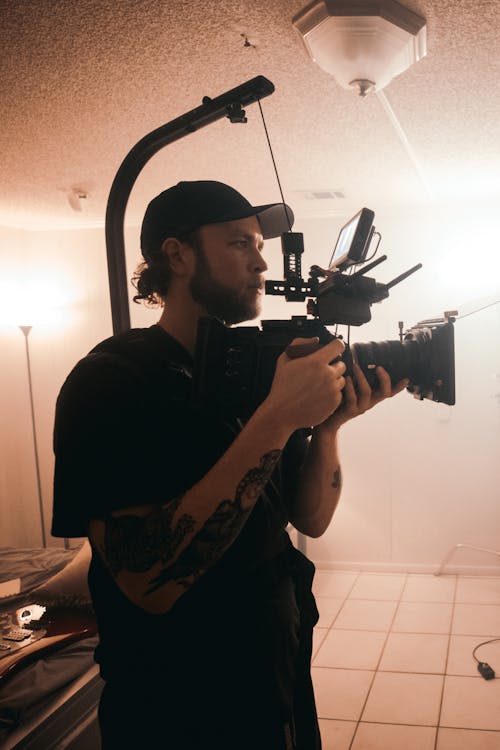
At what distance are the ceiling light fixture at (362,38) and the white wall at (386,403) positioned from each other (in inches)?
88.3

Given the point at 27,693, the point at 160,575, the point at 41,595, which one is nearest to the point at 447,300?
the point at 41,595

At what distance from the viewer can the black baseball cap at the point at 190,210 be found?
114cm

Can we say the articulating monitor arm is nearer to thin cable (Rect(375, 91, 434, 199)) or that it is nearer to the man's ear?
the man's ear

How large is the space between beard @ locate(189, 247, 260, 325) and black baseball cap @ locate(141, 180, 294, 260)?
102 millimetres

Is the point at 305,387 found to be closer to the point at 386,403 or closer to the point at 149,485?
the point at 149,485

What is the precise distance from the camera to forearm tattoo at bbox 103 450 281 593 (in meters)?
0.84

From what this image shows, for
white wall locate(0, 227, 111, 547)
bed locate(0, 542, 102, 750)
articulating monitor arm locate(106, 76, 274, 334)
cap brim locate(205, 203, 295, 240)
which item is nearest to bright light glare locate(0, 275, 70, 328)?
white wall locate(0, 227, 111, 547)

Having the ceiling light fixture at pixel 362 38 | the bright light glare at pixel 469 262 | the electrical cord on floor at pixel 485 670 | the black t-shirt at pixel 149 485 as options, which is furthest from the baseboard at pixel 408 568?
the black t-shirt at pixel 149 485

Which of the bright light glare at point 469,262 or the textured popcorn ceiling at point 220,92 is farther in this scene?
the bright light glare at point 469,262

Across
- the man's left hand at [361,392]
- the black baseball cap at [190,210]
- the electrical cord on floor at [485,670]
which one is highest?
the black baseball cap at [190,210]

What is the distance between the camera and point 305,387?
0.90m

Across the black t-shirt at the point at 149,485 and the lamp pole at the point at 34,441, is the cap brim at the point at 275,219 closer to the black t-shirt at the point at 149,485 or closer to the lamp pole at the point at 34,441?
the black t-shirt at the point at 149,485

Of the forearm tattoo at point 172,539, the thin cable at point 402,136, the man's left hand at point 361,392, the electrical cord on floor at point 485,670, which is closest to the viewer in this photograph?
the forearm tattoo at point 172,539

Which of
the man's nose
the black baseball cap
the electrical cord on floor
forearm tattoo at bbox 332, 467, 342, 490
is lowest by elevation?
the electrical cord on floor
